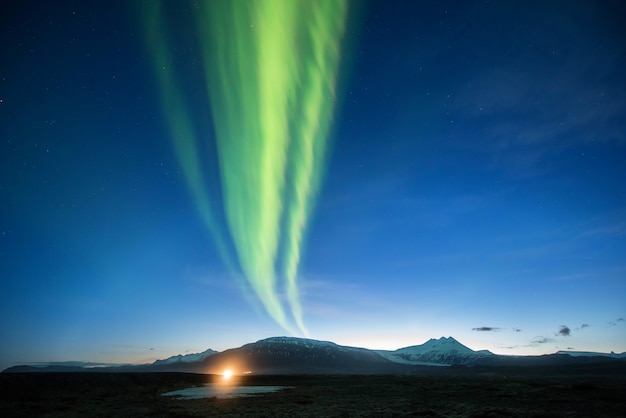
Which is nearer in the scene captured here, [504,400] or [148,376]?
[504,400]

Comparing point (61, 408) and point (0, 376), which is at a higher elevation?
point (0, 376)

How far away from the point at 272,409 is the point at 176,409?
405 inches

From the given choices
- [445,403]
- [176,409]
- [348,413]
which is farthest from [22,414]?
[445,403]

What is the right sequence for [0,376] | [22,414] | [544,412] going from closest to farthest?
[544,412] < [22,414] < [0,376]

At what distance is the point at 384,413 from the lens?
1465 inches

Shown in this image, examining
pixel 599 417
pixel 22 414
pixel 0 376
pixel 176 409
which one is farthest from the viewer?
pixel 0 376

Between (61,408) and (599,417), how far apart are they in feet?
170

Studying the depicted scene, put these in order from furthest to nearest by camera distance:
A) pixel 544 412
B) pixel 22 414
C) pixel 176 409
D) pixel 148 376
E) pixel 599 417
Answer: pixel 148 376
pixel 176 409
pixel 22 414
pixel 544 412
pixel 599 417

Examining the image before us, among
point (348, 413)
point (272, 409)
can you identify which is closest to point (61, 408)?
point (272, 409)

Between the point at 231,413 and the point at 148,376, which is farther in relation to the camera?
the point at 148,376

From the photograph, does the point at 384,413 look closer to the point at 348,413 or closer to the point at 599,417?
the point at 348,413

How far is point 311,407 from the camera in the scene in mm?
41969

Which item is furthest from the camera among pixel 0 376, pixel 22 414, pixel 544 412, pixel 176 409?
pixel 0 376

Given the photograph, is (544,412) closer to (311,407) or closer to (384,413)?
(384,413)
